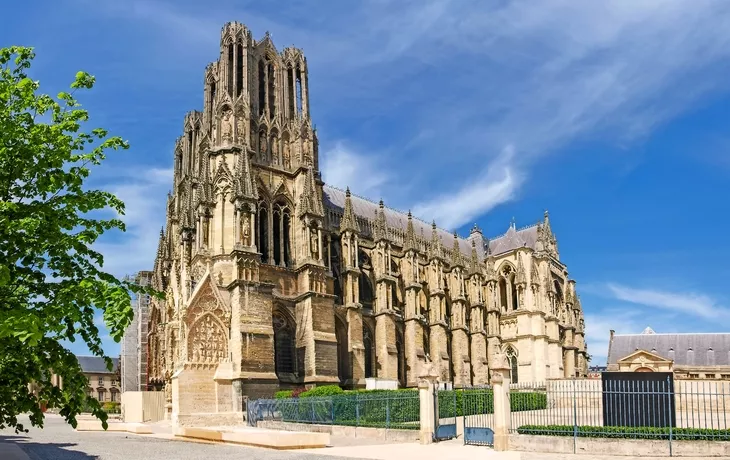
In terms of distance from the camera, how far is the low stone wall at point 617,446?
16.5 meters

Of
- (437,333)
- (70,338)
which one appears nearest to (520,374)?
(437,333)

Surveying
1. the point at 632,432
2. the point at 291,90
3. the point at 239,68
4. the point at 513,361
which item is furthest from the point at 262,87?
the point at 632,432

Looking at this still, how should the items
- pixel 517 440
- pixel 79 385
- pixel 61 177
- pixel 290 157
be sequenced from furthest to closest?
pixel 290 157 < pixel 517 440 < pixel 61 177 < pixel 79 385

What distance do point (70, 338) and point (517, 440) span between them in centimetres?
1275

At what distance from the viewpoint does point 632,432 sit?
17547mm

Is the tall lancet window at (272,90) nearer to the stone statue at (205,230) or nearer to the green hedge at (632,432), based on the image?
the stone statue at (205,230)

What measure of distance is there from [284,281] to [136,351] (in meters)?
24.4

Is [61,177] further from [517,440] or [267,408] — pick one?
[267,408]

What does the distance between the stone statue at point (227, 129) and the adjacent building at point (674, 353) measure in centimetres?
3168

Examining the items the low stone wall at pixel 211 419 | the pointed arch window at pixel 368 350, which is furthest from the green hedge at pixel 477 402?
the pointed arch window at pixel 368 350

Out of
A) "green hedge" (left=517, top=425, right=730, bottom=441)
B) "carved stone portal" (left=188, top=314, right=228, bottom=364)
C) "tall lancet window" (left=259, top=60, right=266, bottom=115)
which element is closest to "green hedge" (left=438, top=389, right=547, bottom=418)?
"green hedge" (left=517, top=425, right=730, bottom=441)

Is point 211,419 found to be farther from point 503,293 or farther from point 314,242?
point 503,293

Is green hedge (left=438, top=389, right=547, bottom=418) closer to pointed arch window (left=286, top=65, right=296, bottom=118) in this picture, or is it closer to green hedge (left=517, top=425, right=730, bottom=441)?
green hedge (left=517, top=425, right=730, bottom=441)

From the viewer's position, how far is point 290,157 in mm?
40031
